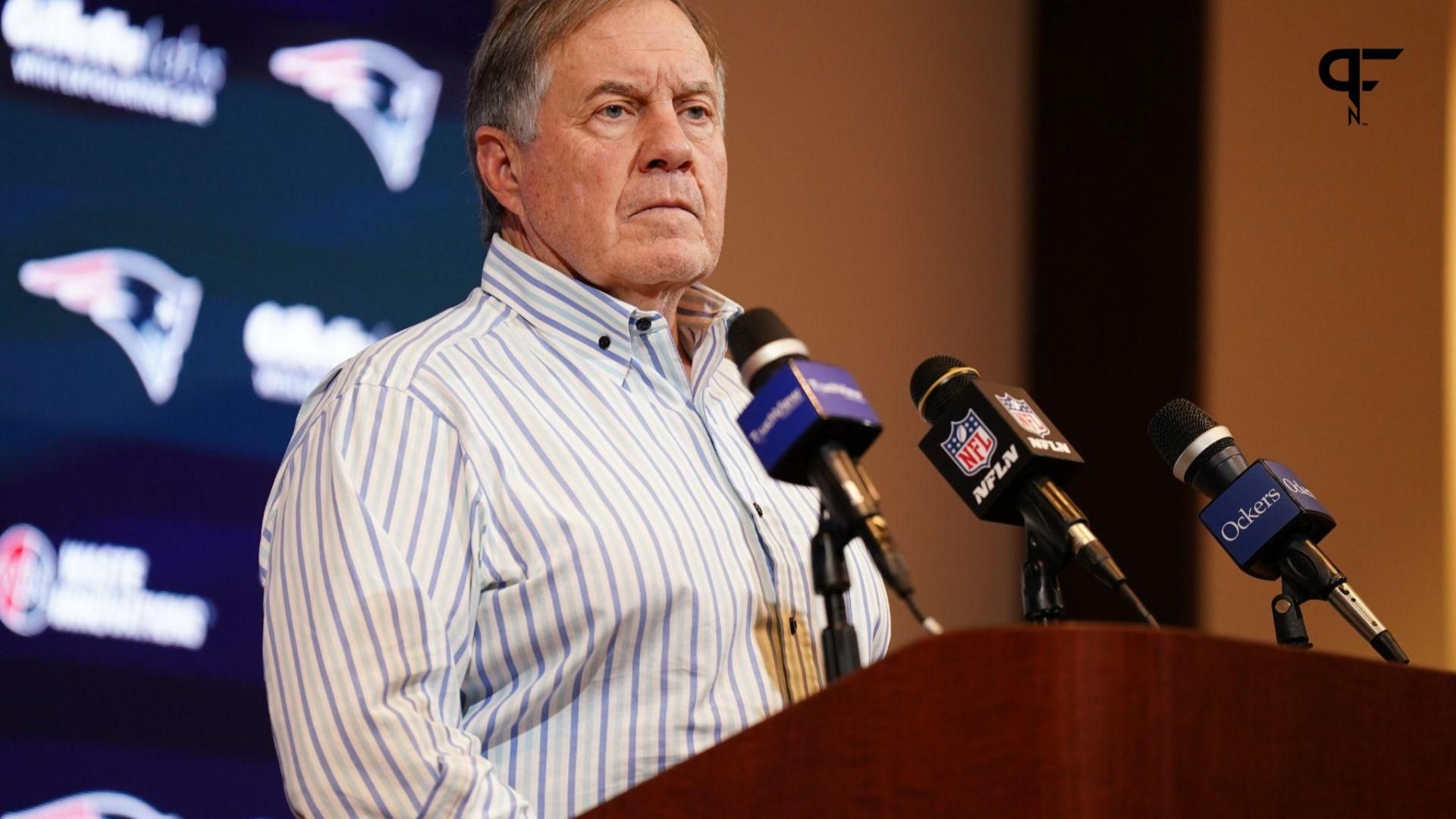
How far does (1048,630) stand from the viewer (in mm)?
1074

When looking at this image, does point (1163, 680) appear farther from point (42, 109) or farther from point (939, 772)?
point (42, 109)

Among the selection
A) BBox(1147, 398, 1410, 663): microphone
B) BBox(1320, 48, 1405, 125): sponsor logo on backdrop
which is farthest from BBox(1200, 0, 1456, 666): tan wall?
BBox(1147, 398, 1410, 663): microphone

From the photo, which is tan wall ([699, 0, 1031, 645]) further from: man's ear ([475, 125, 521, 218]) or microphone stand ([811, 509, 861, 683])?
microphone stand ([811, 509, 861, 683])

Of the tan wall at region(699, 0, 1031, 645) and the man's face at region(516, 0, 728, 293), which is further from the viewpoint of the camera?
the tan wall at region(699, 0, 1031, 645)

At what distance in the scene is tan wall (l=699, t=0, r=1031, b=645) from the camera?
13.2 ft

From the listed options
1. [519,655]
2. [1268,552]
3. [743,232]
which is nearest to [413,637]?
[519,655]

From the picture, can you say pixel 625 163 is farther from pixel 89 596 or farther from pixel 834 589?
pixel 89 596

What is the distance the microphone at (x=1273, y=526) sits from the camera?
5.57 ft

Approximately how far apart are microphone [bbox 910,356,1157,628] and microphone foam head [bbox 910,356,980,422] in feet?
0.33

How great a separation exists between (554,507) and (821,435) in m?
0.43

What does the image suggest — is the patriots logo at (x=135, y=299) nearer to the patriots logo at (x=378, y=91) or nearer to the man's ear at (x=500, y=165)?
the patriots logo at (x=378, y=91)

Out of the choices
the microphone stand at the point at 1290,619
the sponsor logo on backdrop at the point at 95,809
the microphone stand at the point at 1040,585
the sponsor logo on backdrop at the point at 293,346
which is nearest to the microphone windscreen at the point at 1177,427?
the microphone stand at the point at 1290,619

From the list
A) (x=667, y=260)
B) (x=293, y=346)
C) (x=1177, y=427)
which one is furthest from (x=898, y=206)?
(x=1177, y=427)

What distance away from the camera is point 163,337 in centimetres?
293
